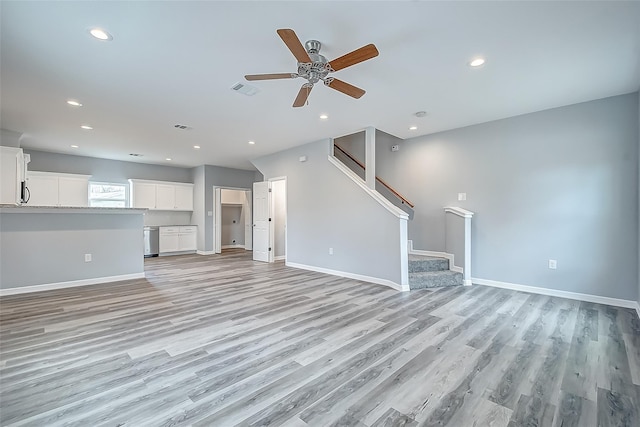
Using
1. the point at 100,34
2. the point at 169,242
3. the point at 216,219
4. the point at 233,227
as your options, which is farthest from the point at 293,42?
the point at 233,227

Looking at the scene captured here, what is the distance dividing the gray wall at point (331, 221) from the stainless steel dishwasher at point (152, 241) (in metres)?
3.98

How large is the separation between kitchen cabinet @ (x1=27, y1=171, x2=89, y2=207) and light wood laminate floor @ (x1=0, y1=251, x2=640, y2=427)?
3.85 metres

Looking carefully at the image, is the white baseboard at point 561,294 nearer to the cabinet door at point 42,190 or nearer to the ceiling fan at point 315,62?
the ceiling fan at point 315,62

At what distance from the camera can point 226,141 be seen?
593cm

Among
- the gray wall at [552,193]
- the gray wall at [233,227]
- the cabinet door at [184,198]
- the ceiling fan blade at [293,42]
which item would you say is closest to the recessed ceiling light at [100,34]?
the ceiling fan blade at [293,42]

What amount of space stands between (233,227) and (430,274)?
25.2 ft

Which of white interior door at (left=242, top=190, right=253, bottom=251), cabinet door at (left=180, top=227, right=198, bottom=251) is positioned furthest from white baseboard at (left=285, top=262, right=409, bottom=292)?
cabinet door at (left=180, top=227, right=198, bottom=251)

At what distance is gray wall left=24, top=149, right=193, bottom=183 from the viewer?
6871mm

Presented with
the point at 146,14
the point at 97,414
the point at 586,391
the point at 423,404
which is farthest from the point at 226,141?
the point at 586,391

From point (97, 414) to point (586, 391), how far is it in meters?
3.09

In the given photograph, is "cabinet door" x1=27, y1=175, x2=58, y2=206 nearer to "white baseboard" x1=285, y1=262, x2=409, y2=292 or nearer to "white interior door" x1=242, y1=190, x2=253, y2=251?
"white interior door" x1=242, y1=190, x2=253, y2=251

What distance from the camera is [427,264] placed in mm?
4953

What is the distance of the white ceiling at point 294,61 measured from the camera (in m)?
2.17

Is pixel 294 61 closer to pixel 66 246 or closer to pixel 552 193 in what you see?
pixel 552 193
